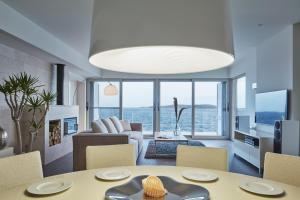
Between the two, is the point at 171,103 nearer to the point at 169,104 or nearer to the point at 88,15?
the point at 169,104

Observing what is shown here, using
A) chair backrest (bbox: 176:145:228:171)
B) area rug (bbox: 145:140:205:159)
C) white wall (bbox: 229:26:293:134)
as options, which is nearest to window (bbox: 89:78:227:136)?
white wall (bbox: 229:26:293:134)

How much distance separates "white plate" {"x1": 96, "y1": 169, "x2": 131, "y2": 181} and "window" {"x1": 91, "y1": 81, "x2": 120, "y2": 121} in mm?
7082

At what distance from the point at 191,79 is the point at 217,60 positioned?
7390 millimetres

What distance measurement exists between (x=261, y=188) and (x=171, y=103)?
7218mm

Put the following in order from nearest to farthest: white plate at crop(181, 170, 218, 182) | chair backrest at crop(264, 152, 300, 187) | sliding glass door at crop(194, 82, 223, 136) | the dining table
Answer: the dining table
white plate at crop(181, 170, 218, 182)
chair backrest at crop(264, 152, 300, 187)
sliding glass door at crop(194, 82, 223, 136)

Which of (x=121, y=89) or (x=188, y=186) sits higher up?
(x=121, y=89)

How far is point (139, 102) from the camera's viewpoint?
8617 mm

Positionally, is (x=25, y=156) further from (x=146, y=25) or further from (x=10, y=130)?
(x=10, y=130)

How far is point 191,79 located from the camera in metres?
8.48

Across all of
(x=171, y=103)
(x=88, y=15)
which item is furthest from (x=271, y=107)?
(x=171, y=103)

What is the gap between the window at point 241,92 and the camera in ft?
23.4

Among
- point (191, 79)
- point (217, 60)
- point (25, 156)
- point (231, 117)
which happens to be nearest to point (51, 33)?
point (25, 156)

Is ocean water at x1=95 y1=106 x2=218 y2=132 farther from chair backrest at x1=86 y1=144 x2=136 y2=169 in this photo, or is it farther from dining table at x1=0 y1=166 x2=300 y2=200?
dining table at x1=0 y1=166 x2=300 y2=200

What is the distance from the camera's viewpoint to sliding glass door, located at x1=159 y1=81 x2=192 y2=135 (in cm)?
855
